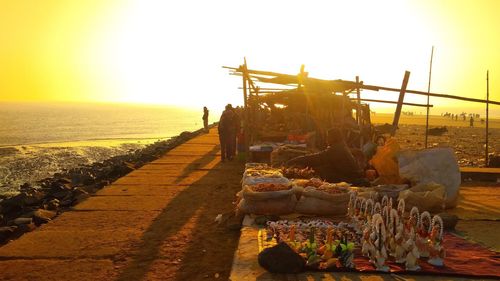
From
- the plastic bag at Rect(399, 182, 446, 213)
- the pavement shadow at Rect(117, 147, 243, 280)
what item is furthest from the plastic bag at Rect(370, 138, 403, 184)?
the pavement shadow at Rect(117, 147, 243, 280)

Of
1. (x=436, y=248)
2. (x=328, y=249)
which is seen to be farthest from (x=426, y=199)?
(x=328, y=249)

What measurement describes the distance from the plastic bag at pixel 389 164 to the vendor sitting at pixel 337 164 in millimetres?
461

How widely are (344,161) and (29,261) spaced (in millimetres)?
6548

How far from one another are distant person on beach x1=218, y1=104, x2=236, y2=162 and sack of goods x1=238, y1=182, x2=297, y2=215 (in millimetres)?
→ 8238

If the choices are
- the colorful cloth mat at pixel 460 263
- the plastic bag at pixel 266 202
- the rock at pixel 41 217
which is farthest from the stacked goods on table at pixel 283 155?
the colorful cloth mat at pixel 460 263

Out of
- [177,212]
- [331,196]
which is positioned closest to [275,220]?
[331,196]

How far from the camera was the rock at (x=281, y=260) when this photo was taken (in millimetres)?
4418

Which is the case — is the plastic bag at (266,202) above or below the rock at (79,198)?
above

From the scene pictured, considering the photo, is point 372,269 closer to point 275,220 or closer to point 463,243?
point 463,243

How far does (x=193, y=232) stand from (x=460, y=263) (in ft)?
12.5

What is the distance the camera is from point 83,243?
20.0 ft

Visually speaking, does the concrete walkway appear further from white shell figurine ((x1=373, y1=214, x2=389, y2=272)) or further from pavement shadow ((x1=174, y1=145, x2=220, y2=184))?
white shell figurine ((x1=373, y1=214, x2=389, y2=272))

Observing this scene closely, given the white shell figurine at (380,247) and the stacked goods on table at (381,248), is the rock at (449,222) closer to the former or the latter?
the stacked goods on table at (381,248)

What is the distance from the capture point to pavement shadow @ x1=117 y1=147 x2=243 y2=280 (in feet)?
Answer: 17.3
